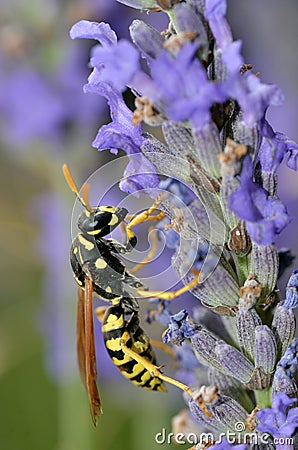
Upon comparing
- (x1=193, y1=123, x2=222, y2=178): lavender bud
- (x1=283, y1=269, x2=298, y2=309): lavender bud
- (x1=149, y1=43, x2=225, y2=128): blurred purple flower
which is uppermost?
(x1=149, y1=43, x2=225, y2=128): blurred purple flower

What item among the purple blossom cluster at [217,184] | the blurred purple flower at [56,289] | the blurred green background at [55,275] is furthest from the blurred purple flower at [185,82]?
the blurred purple flower at [56,289]

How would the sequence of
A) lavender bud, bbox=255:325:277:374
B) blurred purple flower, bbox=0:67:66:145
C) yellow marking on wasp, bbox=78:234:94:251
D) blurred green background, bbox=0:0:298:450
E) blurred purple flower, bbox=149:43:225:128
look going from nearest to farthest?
1. blurred purple flower, bbox=149:43:225:128
2. lavender bud, bbox=255:325:277:374
3. yellow marking on wasp, bbox=78:234:94:251
4. blurred green background, bbox=0:0:298:450
5. blurred purple flower, bbox=0:67:66:145

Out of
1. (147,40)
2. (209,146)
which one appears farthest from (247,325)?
(147,40)

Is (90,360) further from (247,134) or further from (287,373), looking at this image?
(247,134)

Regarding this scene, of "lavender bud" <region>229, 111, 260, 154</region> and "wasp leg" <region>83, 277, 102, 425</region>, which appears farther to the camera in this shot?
"wasp leg" <region>83, 277, 102, 425</region>

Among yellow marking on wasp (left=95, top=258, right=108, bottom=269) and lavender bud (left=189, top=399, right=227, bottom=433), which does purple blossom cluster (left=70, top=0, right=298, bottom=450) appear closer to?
lavender bud (left=189, top=399, right=227, bottom=433)

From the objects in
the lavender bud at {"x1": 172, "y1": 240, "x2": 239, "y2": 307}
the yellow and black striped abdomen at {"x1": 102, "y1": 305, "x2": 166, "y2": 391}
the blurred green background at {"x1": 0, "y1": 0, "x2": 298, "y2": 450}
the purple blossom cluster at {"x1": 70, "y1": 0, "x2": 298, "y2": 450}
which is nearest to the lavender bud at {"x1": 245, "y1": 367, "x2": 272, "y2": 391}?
the purple blossom cluster at {"x1": 70, "y1": 0, "x2": 298, "y2": 450}

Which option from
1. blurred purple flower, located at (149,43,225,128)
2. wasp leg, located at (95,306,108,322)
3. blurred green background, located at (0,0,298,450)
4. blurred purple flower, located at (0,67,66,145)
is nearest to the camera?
blurred purple flower, located at (149,43,225,128)

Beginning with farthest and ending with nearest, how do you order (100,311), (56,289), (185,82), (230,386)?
(56,289) → (100,311) → (230,386) → (185,82)
